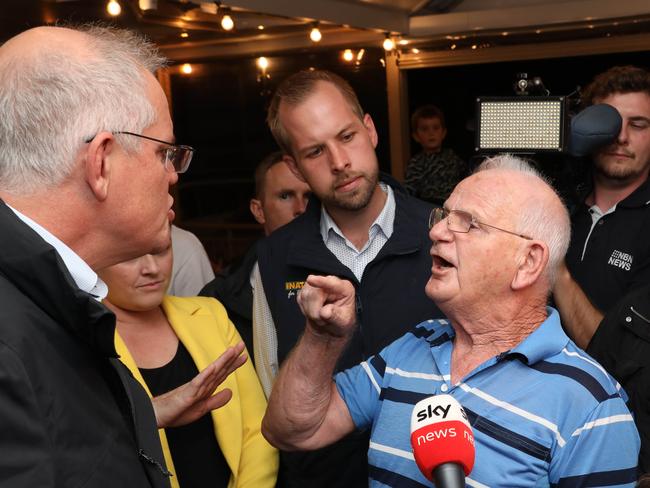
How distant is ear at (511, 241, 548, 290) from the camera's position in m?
1.91

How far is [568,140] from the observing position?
261 cm

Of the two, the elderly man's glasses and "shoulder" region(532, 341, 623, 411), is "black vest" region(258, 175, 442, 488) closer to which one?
"shoulder" region(532, 341, 623, 411)

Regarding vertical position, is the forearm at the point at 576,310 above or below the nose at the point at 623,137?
below

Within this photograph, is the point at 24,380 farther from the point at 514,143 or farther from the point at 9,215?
the point at 514,143

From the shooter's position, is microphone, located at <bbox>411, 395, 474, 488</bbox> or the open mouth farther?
the open mouth

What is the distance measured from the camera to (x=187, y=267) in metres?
3.71

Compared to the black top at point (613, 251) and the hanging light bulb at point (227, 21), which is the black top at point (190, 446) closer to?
the black top at point (613, 251)

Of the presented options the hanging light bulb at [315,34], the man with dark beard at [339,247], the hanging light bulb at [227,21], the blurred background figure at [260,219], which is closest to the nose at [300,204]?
the blurred background figure at [260,219]

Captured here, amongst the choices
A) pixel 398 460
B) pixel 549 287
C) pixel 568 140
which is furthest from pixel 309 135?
pixel 398 460

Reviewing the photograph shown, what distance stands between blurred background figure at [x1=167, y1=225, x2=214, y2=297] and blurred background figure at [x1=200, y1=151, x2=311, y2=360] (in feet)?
1.13

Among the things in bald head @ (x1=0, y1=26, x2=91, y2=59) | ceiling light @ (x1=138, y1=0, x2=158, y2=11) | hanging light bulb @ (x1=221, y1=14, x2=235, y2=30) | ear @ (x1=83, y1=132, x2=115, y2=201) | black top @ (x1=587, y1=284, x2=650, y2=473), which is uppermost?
ceiling light @ (x1=138, y1=0, x2=158, y2=11)

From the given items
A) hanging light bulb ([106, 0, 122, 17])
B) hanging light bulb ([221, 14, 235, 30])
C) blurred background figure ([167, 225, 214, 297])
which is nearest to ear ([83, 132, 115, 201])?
blurred background figure ([167, 225, 214, 297])

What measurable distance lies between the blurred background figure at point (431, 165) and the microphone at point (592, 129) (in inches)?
52.8

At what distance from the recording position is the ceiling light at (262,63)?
22.0 feet
